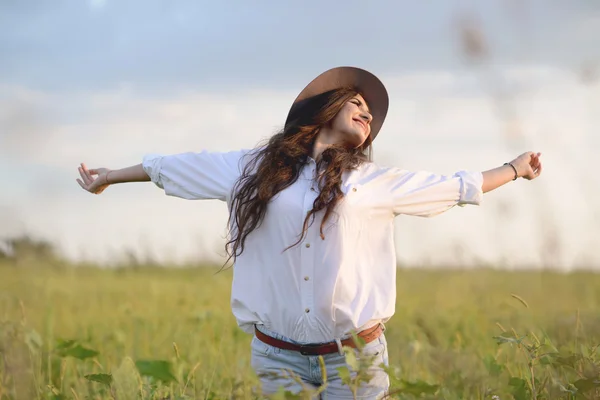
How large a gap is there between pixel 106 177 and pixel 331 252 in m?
1.13

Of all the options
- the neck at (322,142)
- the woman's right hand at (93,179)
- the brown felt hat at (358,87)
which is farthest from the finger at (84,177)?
the neck at (322,142)

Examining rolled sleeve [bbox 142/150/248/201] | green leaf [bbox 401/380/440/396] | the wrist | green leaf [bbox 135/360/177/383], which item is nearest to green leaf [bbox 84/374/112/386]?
green leaf [bbox 135/360/177/383]

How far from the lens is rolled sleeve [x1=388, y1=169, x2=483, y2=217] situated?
3.21 metres

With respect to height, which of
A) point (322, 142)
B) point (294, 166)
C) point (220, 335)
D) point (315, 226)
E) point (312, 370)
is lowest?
point (220, 335)

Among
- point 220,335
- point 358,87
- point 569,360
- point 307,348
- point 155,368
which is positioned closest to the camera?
point 569,360

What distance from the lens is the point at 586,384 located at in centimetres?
266

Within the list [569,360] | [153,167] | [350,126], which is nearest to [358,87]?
[350,126]

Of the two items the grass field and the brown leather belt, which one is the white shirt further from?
the grass field

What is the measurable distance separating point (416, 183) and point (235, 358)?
6.99ft

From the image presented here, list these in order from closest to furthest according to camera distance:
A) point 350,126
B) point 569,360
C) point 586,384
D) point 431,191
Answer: point 586,384
point 569,360
point 431,191
point 350,126

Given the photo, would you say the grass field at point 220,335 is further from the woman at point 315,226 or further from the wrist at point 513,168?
the wrist at point 513,168

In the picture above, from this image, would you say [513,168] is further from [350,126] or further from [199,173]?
[199,173]

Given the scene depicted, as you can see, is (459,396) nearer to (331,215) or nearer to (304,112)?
(331,215)

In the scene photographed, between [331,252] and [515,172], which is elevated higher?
[515,172]
